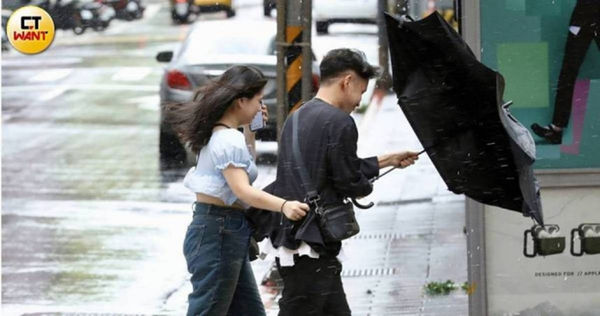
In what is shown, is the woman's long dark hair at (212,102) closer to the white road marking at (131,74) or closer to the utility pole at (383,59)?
the utility pole at (383,59)

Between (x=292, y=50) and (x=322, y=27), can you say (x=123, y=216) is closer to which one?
(x=292, y=50)

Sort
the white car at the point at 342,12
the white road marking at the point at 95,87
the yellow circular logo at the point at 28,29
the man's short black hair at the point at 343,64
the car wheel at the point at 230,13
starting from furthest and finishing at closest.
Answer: the car wheel at the point at 230,13
the white car at the point at 342,12
the white road marking at the point at 95,87
the yellow circular logo at the point at 28,29
the man's short black hair at the point at 343,64

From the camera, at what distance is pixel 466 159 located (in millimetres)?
6938

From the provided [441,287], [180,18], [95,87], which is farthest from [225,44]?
[180,18]

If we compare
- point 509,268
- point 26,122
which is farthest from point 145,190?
point 509,268

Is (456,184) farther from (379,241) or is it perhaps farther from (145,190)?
(145,190)

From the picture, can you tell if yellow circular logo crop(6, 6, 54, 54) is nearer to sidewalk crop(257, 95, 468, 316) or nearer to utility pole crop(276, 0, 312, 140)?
utility pole crop(276, 0, 312, 140)

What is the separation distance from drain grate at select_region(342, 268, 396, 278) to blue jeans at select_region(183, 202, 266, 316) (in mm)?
4153

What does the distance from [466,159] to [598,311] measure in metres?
1.69

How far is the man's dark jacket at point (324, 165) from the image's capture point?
6219 mm

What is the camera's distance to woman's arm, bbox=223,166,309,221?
6094 mm

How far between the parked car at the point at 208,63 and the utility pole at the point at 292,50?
5.37m

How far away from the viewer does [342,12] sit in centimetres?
3225

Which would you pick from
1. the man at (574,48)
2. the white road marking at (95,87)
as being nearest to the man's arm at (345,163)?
the man at (574,48)
